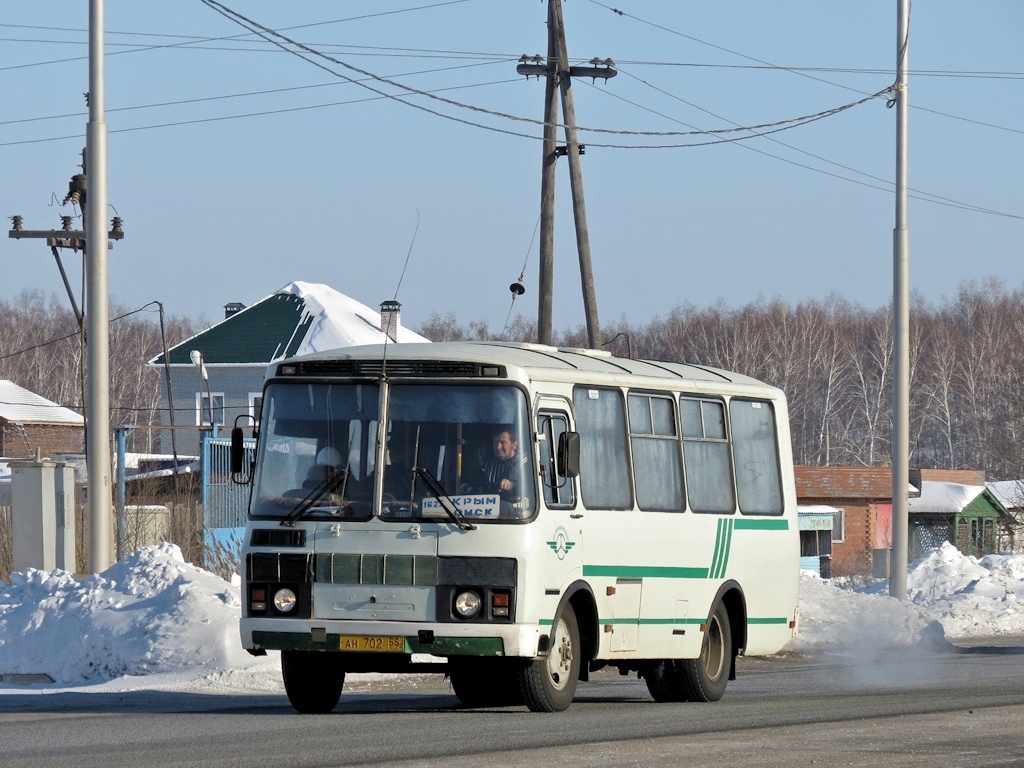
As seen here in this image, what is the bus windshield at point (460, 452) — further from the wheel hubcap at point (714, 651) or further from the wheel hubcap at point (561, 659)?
the wheel hubcap at point (714, 651)

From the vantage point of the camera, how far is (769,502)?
1577cm

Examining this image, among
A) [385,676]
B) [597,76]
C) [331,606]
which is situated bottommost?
[385,676]

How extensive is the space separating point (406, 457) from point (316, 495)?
0.70 metres

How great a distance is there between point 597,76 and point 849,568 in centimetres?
3787

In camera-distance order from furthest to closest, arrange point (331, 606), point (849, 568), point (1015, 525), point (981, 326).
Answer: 1. point (981, 326)
2. point (1015, 525)
3. point (849, 568)
4. point (331, 606)

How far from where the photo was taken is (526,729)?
11.1m

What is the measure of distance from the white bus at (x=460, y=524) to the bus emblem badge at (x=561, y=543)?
0.02m

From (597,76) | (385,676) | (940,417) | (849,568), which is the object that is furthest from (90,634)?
(940,417)

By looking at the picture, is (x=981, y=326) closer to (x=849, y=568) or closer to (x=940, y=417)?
(x=940, y=417)

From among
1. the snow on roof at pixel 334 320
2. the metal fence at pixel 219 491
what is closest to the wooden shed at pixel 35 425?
the snow on roof at pixel 334 320

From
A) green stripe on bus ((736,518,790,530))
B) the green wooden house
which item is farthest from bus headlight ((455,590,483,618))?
the green wooden house

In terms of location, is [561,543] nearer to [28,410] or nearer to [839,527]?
[839,527]

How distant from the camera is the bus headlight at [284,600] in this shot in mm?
12164

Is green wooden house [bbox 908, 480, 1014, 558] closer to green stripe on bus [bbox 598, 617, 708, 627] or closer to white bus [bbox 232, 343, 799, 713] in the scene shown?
green stripe on bus [bbox 598, 617, 708, 627]
